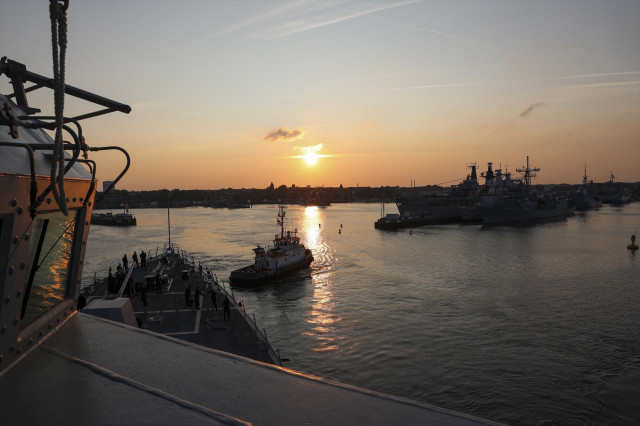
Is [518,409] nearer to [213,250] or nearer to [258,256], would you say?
[258,256]

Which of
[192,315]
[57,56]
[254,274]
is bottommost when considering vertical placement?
[254,274]

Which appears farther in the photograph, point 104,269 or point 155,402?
point 104,269

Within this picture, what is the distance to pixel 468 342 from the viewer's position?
24.6 meters

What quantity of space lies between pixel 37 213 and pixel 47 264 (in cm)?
123

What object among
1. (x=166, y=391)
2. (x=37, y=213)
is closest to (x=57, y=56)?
(x=37, y=213)

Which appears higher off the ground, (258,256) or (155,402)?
(155,402)

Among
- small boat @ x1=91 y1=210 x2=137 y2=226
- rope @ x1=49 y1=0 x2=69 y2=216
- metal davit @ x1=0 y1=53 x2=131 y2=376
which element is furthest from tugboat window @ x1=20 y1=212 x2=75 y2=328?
small boat @ x1=91 y1=210 x2=137 y2=226

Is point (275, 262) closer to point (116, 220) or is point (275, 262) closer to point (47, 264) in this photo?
point (47, 264)

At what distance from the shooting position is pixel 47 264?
4602 mm

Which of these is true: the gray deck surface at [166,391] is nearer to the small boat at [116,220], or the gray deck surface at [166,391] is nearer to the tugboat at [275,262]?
the tugboat at [275,262]

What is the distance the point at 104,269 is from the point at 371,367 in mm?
42404

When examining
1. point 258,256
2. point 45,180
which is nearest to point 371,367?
point 45,180

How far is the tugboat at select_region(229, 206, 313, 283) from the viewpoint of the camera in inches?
1609

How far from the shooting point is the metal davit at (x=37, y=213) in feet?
10.9
